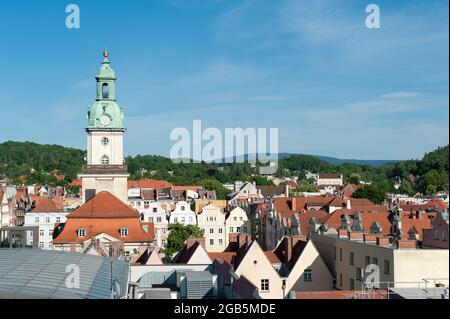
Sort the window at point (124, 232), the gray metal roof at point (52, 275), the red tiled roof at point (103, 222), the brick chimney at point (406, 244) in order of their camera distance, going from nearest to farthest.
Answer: the gray metal roof at point (52, 275) → the brick chimney at point (406, 244) → the red tiled roof at point (103, 222) → the window at point (124, 232)

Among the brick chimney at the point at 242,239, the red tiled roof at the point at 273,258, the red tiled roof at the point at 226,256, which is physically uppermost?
the brick chimney at the point at 242,239

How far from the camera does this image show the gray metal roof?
16489 millimetres

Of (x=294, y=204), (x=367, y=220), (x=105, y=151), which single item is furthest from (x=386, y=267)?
(x=105, y=151)

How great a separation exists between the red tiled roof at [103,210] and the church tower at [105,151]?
7597 millimetres

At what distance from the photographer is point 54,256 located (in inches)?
939

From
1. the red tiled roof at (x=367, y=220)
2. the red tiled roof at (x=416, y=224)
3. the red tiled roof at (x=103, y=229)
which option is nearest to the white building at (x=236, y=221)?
the red tiled roof at (x=103, y=229)

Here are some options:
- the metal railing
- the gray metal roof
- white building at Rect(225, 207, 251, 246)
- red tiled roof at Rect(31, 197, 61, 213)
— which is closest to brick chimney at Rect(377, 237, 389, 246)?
the metal railing

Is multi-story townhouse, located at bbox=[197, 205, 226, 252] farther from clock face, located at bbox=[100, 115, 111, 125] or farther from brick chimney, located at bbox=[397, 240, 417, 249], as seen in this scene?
brick chimney, located at bbox=[397, 240, 417, 249]

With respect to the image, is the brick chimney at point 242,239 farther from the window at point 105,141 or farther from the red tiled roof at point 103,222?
the window at point 105,141

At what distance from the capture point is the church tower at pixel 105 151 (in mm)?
59000

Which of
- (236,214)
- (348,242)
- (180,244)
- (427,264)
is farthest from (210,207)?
(427,264)
